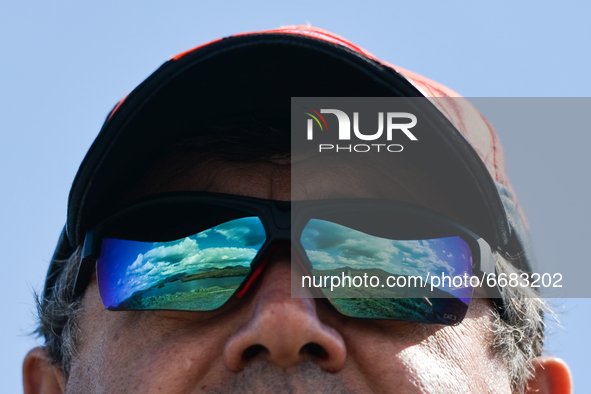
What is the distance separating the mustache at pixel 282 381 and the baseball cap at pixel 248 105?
773 millimetres

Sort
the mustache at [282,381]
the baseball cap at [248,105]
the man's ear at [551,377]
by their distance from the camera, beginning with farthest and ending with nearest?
1. the man's ear at [551,377]
2. the baseball cap at [248,105]
3. the mustache at [282,381]

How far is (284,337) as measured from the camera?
1.56 m

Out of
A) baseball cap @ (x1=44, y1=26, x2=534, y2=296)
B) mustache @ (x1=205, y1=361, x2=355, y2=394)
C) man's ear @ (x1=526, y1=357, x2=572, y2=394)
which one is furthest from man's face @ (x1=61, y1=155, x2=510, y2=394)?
man's ear @ (x1=526, y1=357, x2=572, y2=394)

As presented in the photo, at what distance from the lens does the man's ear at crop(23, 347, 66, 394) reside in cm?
238

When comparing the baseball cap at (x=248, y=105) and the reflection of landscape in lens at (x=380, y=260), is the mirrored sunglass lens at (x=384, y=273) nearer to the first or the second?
the reflection of landscape in lens at (x=380, y=260)

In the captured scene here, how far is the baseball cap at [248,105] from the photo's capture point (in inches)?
70.4

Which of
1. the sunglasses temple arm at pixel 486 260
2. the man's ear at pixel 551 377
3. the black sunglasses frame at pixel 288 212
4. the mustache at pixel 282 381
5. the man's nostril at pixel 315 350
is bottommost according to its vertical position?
the man's ear at pixel 551 377

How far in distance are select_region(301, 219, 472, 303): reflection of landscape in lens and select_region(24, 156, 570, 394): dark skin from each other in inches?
4.0

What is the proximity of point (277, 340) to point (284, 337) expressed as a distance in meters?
0.02

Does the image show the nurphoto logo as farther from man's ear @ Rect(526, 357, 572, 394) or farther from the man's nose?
man's ear @ Rect(526, 357, 572, 394)

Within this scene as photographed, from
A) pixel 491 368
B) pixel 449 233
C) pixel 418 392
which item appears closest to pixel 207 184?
pixel 449 233

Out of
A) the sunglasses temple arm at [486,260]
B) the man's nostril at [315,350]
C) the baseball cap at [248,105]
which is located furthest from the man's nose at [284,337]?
the baseball cap at [248,105]

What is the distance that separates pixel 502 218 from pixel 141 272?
4.10 feet

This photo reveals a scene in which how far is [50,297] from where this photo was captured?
8.22 feet
